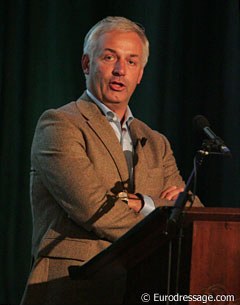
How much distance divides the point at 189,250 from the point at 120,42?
3.92ft

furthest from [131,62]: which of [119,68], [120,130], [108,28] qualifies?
[120,130]

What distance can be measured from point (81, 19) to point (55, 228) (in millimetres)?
1899

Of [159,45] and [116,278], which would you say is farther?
[159,45]

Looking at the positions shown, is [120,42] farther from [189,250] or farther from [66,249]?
[189,250]

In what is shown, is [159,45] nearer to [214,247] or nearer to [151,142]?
[151,142]

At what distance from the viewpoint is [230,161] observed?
4359mm

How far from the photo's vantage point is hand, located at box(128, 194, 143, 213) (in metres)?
2.84

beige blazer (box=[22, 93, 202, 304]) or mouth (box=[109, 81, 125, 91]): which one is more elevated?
mouth (box=[109, 81, 125, 91])

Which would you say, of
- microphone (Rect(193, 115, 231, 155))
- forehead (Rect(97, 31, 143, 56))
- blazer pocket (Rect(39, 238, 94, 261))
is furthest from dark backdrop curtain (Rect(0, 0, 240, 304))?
microphone (Rect(193, 115, 231, 155))

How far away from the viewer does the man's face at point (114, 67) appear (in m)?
3.13

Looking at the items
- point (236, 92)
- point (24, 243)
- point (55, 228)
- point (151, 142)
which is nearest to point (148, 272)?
point (55, 228)

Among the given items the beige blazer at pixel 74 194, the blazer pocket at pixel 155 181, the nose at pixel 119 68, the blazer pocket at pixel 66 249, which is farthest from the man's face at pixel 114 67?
the blazer pocket at pixel 66 249

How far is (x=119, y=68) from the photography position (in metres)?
3.13

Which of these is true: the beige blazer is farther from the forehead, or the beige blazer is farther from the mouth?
the forehead
